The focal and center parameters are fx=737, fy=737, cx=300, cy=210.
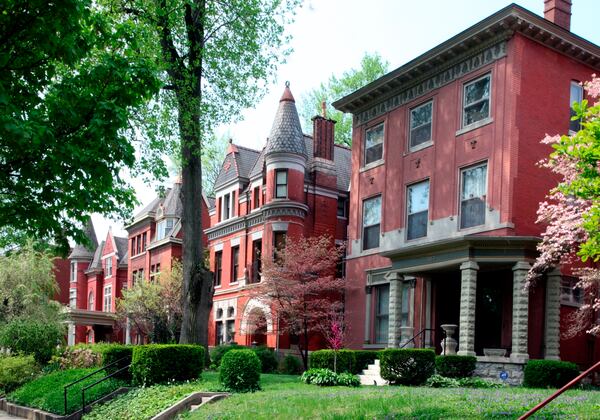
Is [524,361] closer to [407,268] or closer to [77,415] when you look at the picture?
[407,268]

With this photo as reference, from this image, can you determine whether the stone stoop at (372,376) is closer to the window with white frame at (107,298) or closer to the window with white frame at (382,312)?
the window with white frame at (382,312)

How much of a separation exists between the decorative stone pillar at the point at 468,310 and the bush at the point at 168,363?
779 cm

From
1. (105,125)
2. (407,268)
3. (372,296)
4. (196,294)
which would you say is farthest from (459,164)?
(105,125)

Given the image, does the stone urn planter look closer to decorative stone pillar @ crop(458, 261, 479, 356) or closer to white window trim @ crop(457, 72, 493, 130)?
decorative stone pillar @ crop(458, 261, 479, 356)

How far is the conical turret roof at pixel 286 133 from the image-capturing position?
36.0m

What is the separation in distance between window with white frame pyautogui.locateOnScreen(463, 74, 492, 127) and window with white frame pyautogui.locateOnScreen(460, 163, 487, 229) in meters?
1.72

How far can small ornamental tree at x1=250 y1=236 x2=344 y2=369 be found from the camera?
31.1 m

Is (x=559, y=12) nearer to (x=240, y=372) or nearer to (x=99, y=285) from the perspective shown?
(x=240, y=372)

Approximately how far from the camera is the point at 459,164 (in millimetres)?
25406

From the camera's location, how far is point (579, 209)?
1998cm

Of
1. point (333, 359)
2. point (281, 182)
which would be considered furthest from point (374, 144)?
point (333, 359)

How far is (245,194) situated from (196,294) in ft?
55.3

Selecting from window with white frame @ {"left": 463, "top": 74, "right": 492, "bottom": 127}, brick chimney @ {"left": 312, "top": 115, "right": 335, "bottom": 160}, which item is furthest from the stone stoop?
brick chimney @ {"left": 312, "top": 115, "right": 335, "bottom": 160}

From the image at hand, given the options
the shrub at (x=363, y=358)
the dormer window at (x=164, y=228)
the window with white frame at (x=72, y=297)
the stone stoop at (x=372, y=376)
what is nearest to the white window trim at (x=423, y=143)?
the shrub at (x=363, y=358)
